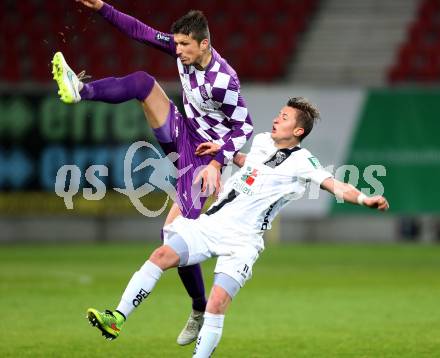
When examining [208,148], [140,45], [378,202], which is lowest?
[378,202]

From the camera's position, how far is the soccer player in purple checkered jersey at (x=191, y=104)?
780cm

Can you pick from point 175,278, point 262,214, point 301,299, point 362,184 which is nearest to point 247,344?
point 262,214

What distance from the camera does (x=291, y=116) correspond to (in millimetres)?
7527

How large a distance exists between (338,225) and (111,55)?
6.14 meters

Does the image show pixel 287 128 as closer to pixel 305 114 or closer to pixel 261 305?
pixel 305 114

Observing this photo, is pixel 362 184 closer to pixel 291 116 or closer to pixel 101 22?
pixel 101 22

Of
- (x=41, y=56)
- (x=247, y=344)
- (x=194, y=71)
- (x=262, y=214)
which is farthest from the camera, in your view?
(x=41, y=56)

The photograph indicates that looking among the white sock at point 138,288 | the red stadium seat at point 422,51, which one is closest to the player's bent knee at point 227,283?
the white sock at point 138,288

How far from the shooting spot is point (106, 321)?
22.9 ft

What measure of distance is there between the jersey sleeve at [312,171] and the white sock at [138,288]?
1248 millimetres

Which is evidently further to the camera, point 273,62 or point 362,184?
point 273,62

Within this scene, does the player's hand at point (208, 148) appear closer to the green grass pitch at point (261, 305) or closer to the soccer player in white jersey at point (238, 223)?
the soccer player in white jersey at point (238, 223)

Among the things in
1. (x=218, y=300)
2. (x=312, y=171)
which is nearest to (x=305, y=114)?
(x=312, y=171)

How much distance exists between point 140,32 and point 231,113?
3.21 ft
